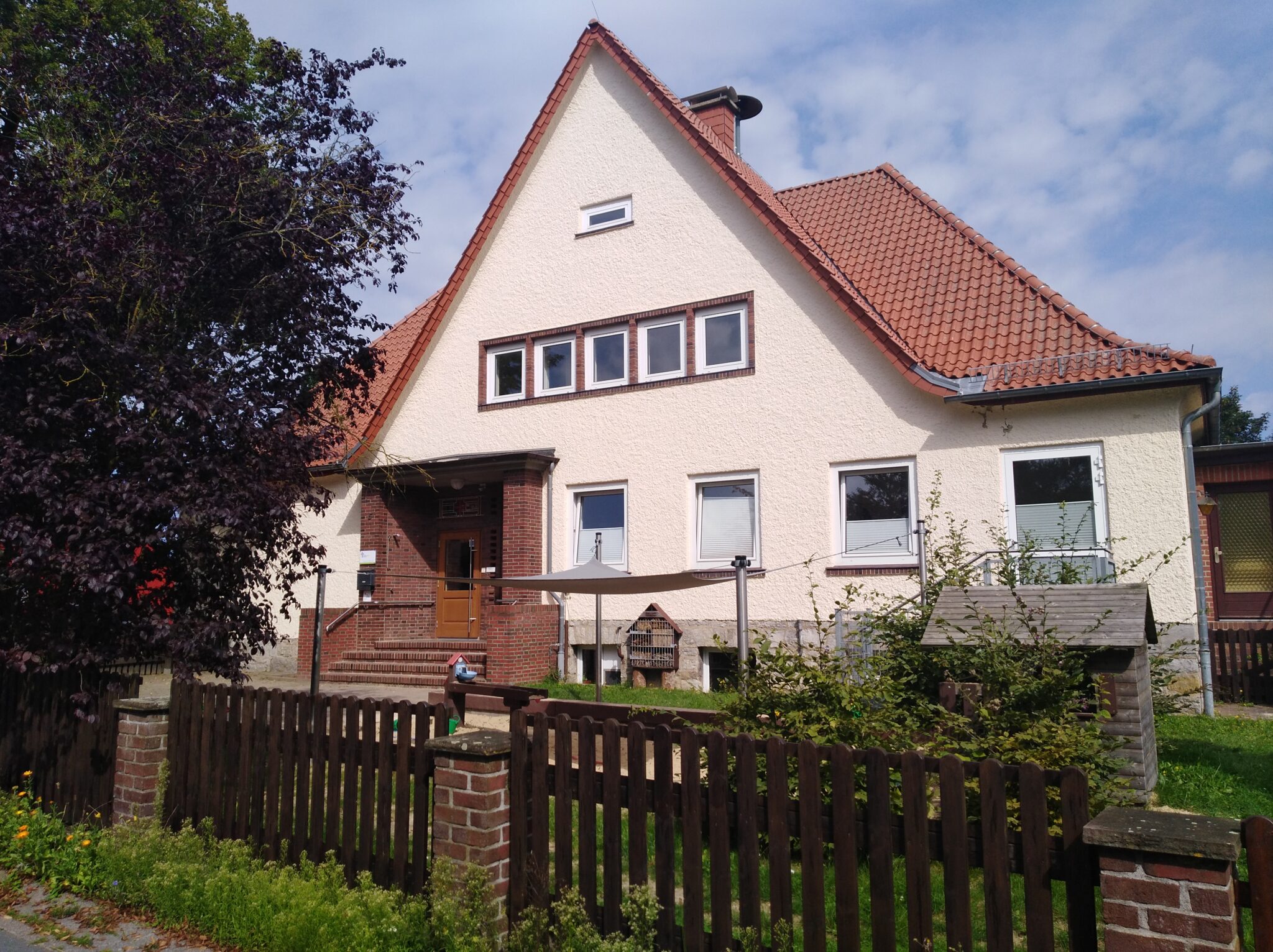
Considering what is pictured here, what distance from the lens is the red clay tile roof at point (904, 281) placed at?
478 inches

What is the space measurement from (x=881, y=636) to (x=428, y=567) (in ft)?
35.7

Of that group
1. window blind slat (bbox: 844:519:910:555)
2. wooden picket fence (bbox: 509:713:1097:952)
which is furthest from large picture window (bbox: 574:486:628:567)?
wooden picket fence (bbox: 509:713:1097:952)

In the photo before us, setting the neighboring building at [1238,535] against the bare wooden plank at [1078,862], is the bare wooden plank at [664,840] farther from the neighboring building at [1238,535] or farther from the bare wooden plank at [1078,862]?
the neighboring building at [1238,535]

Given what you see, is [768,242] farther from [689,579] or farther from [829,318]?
[689,579]

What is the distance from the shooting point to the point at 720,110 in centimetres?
1891

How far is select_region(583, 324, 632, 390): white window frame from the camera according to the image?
50.0 ft

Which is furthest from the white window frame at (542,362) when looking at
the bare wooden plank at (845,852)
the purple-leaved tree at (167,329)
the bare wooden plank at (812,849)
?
the bare wooden plank at (845,852)

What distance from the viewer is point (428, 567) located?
683 inches

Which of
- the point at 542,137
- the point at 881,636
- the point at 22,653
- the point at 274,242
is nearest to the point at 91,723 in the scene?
the point at 22,653

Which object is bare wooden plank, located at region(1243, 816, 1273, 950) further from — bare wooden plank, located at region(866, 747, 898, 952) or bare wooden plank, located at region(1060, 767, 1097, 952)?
bare wooden plank, located at region(866, 747, 898, 952)

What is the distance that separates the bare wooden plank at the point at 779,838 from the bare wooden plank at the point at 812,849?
7cm

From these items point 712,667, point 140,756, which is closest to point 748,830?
point 140,756

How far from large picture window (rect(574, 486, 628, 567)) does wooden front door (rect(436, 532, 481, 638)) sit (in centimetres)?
243

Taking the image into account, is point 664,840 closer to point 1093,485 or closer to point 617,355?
point 1093,485
